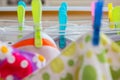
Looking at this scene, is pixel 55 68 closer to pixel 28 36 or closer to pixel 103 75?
pixel 103 75

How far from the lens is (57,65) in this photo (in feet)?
1.62

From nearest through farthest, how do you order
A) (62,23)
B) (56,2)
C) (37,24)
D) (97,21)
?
(97,21) → (37,24) → (62,23) → (56,2)

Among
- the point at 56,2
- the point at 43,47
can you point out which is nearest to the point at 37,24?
the point at 43,47

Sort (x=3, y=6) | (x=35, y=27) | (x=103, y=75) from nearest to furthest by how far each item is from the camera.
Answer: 1. (x=103, y=75)
2. (x=35, y=27)
3. (x=3, y=6)

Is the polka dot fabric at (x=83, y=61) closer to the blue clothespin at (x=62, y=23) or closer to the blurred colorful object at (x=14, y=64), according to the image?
the blurred colorful object at (x=14, y=64)

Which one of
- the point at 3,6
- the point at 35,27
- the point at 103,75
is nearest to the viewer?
the point at 103,75

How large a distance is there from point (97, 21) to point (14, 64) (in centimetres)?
17

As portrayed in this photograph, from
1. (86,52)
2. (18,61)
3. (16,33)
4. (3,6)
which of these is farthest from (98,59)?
(3,6)

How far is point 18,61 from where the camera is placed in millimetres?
522

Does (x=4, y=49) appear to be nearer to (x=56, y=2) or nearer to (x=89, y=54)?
(x=89, y=54)

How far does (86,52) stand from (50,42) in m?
0.21

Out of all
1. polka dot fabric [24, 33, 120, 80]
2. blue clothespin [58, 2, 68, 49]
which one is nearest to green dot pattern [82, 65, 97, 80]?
polka dot fabric [24, 33, 120, 80]

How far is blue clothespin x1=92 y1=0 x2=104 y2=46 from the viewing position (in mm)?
456

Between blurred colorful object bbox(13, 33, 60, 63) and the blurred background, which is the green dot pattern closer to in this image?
blurred colorful object bbox(13, 33, 60, 63)
